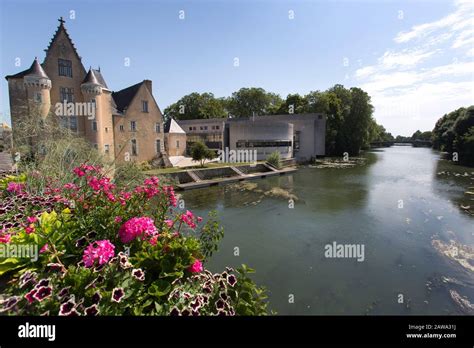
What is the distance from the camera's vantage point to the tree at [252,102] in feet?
243

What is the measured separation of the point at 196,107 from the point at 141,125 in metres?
48.2

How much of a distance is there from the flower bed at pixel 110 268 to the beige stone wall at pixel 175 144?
34028 mm

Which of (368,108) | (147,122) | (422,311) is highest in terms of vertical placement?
(368,108)

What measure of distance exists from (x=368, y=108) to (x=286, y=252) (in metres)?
57.5

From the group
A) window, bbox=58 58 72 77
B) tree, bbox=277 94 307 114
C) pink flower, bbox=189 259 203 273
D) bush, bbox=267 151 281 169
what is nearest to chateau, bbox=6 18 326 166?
window, bbox=58 58 72 77

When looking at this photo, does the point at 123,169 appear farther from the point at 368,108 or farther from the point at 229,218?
the point at 368,108

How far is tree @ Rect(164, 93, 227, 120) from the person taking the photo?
6894 centimetres

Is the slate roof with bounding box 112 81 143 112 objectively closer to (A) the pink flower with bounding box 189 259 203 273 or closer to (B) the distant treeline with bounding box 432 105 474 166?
(A) the pink flower with bounding box 189 259 203 273

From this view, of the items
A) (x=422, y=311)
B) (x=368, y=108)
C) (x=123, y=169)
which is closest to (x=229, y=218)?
(x=123, y=169)

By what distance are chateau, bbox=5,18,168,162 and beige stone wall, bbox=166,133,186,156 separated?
8761mm

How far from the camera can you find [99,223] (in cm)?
313

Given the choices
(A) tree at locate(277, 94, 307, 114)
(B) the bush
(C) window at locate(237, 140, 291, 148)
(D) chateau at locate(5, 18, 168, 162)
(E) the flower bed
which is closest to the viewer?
(E) the flower bed

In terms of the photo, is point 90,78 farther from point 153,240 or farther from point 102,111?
point 153,240
